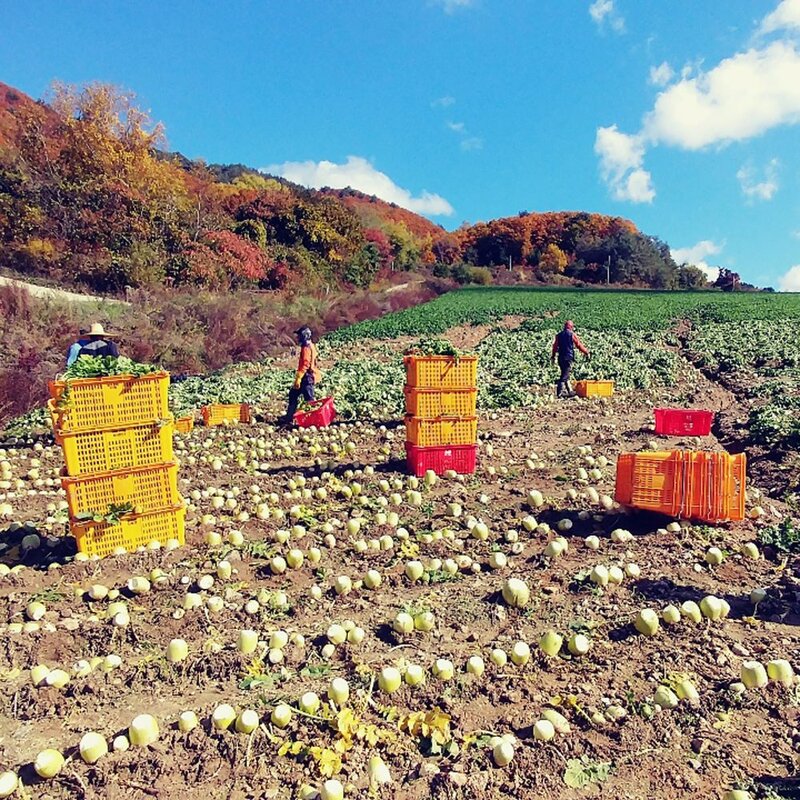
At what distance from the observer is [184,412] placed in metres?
12.9

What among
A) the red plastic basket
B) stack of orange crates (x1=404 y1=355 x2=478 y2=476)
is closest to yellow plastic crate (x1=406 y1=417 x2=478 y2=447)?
stack of orange crates (x1=404 y1=355 x2=478 y2=476)

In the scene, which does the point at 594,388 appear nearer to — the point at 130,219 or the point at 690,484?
the point at 690,484

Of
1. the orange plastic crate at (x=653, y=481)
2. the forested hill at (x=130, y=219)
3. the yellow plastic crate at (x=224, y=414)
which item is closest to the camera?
the orange plastic crate at (x=653, y=481)

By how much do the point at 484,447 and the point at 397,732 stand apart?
21.1ft

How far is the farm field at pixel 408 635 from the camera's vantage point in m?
3.11

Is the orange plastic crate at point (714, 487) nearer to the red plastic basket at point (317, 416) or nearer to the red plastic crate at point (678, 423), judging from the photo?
the red plastic crate at point (678, 423)

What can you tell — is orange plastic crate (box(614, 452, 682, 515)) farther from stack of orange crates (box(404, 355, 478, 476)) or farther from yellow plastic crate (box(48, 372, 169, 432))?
yellow plastic crate (box(48, 372, 169, 432))

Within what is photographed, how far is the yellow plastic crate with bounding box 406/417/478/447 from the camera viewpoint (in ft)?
26.7

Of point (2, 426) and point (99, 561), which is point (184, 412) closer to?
point (2, 426)

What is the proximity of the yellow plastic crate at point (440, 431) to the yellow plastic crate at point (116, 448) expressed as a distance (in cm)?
330

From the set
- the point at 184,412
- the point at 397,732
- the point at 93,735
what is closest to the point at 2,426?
the point at 184,412

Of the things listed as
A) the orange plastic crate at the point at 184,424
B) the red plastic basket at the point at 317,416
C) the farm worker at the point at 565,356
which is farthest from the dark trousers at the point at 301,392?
the farm worker at the point at 565,356

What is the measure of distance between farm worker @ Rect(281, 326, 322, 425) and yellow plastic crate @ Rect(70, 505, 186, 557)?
201 inches

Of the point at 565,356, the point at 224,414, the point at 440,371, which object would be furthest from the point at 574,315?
the point at 440,371
